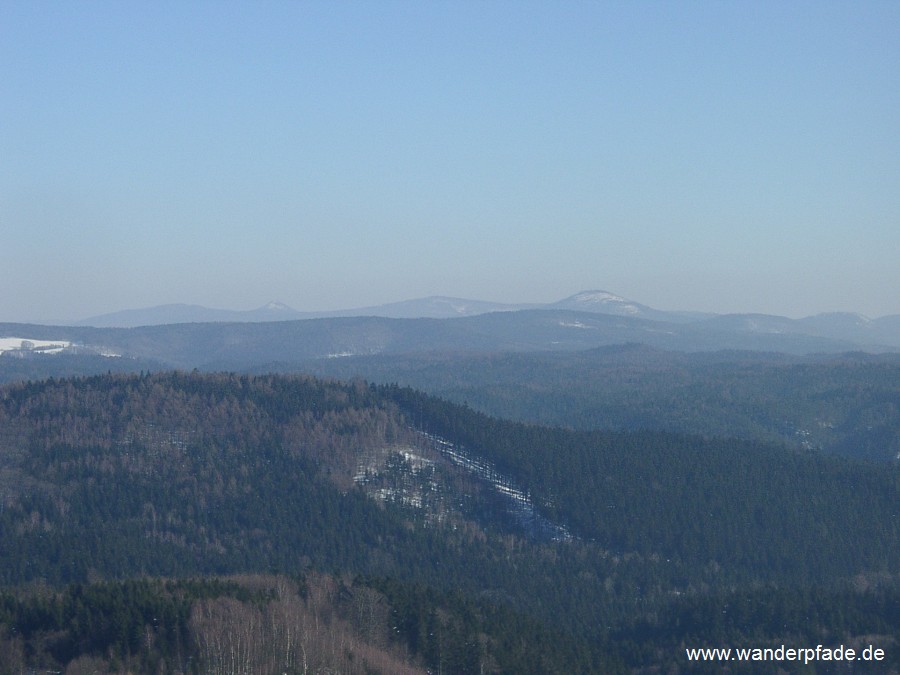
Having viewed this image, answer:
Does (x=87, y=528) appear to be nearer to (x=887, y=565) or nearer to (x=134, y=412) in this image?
(x=134, y=412)

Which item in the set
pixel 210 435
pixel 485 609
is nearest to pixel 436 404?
pixel 210 435

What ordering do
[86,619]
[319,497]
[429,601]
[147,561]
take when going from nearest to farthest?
[86,619]
[429,601]
[147,561]
[319,497]

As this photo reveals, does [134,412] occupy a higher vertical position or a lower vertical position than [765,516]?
higher

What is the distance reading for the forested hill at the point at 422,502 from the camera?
A: 371 feet

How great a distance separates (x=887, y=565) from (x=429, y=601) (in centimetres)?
6723

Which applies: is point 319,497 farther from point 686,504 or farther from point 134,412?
point 686,504

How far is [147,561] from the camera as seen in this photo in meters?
112

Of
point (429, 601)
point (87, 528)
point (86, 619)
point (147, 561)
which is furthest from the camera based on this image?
point (87, 528)

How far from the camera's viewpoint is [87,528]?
399ft

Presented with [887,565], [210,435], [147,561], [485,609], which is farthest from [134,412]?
[887,565]

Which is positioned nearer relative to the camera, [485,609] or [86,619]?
[86,619]

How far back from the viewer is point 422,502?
140125 mm

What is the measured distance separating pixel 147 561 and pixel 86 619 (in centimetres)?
4477

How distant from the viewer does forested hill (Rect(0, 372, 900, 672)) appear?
113 metres
